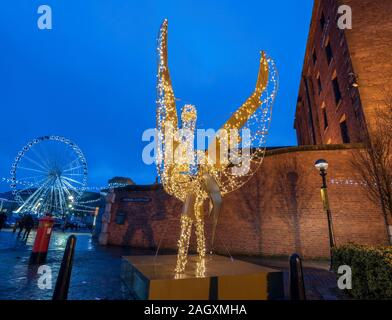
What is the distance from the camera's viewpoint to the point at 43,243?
300 inches

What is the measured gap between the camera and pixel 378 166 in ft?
26.7

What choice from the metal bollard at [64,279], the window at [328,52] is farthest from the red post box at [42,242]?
the window at [328,52]

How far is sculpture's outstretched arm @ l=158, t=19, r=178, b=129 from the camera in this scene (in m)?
5.02

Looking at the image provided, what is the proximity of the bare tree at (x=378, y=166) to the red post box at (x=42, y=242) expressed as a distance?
11611mm

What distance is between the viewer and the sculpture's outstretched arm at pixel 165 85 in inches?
198

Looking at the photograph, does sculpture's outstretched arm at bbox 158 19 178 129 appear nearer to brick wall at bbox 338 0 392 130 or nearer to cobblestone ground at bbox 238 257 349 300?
cobblestone ground at bbox 238 257 349 300

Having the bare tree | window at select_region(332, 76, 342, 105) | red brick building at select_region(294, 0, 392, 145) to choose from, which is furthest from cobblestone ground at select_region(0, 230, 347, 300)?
window at select_region(332, 76, 342, 105)

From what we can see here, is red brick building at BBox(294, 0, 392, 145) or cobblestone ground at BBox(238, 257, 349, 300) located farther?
red brick building at BBox(294, 0, 392, 145)

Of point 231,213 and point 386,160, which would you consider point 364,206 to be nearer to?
point 386,160

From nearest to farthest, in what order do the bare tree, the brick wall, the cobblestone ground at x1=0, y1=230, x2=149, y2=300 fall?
the cobblestone ground at x1=0, y1=230, x2=149, y2=300, the bare tree, the brick wall

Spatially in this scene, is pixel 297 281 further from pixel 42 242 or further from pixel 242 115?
pixel 42 242

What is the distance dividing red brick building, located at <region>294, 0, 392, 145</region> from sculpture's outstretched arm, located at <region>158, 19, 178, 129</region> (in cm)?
1045

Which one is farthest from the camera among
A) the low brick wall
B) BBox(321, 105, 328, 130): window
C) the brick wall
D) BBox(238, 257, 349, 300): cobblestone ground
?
BBox(321, 105, 328, 130): window
